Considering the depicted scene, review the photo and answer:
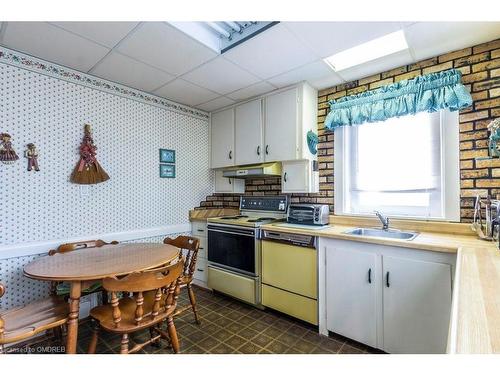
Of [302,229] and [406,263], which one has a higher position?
[302,229]

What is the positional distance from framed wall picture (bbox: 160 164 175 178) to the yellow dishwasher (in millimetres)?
1455

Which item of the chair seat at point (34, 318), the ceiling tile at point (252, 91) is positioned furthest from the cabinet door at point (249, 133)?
the chair seat at point (34, 318)

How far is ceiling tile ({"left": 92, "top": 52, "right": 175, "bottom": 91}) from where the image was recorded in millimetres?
2268

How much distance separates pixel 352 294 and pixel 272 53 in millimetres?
2141

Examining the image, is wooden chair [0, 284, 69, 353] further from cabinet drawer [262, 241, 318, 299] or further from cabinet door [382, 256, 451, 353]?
cabinet door [382, 256, 451, 353]

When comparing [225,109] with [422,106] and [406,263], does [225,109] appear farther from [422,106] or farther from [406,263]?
[406,263]

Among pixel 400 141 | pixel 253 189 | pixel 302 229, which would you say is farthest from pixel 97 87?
pixel 400 141

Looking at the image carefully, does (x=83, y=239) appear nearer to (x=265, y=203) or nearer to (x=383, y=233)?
(x=265, y=203)

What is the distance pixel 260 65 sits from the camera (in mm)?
2348

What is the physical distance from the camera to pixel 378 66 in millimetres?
2383

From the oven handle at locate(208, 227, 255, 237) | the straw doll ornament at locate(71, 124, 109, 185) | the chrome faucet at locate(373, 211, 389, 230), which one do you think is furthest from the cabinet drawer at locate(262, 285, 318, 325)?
the straw doll ornament at locate(71, 124, 109, 185)

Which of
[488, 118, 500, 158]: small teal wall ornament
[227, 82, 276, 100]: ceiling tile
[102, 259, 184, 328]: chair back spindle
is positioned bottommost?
[102, 259, 184, 328]: chair back spindle

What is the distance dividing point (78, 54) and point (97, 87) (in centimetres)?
46

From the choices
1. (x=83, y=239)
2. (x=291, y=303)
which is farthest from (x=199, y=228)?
(x=291, y=303)
